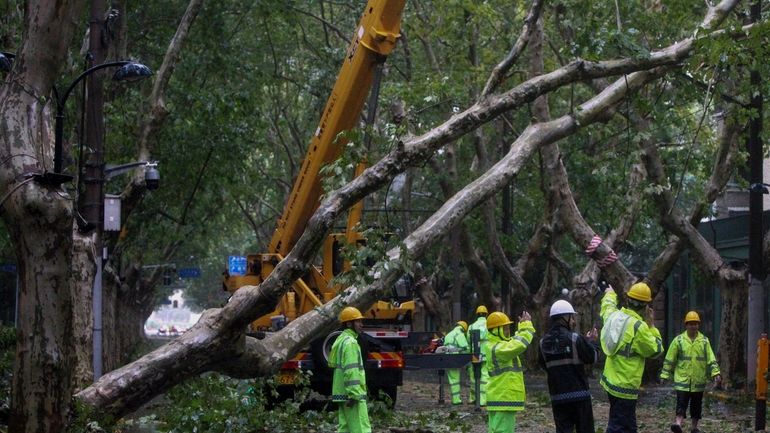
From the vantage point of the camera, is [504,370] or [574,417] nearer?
[574,417]

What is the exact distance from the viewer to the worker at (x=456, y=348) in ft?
69.7

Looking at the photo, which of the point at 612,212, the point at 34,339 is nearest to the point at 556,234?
the point at 612,212

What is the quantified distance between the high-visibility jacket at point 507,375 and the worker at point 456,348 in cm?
778

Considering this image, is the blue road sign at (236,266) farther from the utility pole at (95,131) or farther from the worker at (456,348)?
the utility pole at (95,131)

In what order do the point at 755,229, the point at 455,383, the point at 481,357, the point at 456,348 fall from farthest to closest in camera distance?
the point at 456,348, the point at 455,383, the point at 755,229, the point at 481,357

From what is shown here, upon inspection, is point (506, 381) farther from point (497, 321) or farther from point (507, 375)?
point (497, 321)

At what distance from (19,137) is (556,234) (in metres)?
20.1

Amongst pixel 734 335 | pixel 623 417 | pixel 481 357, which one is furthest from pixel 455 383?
pixel 623 417

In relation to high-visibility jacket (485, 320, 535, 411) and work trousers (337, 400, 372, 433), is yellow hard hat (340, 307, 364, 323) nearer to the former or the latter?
work trousers (337, 400, 372, 433)

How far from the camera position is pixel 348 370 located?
12547 millimetres

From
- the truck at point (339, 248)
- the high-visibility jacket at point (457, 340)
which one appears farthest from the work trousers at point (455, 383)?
the truck at point (339, 248)

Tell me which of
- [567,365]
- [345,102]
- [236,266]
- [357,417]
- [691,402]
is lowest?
[691,402]

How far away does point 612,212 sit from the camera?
2083 cm

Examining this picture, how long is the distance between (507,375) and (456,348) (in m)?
9.41
